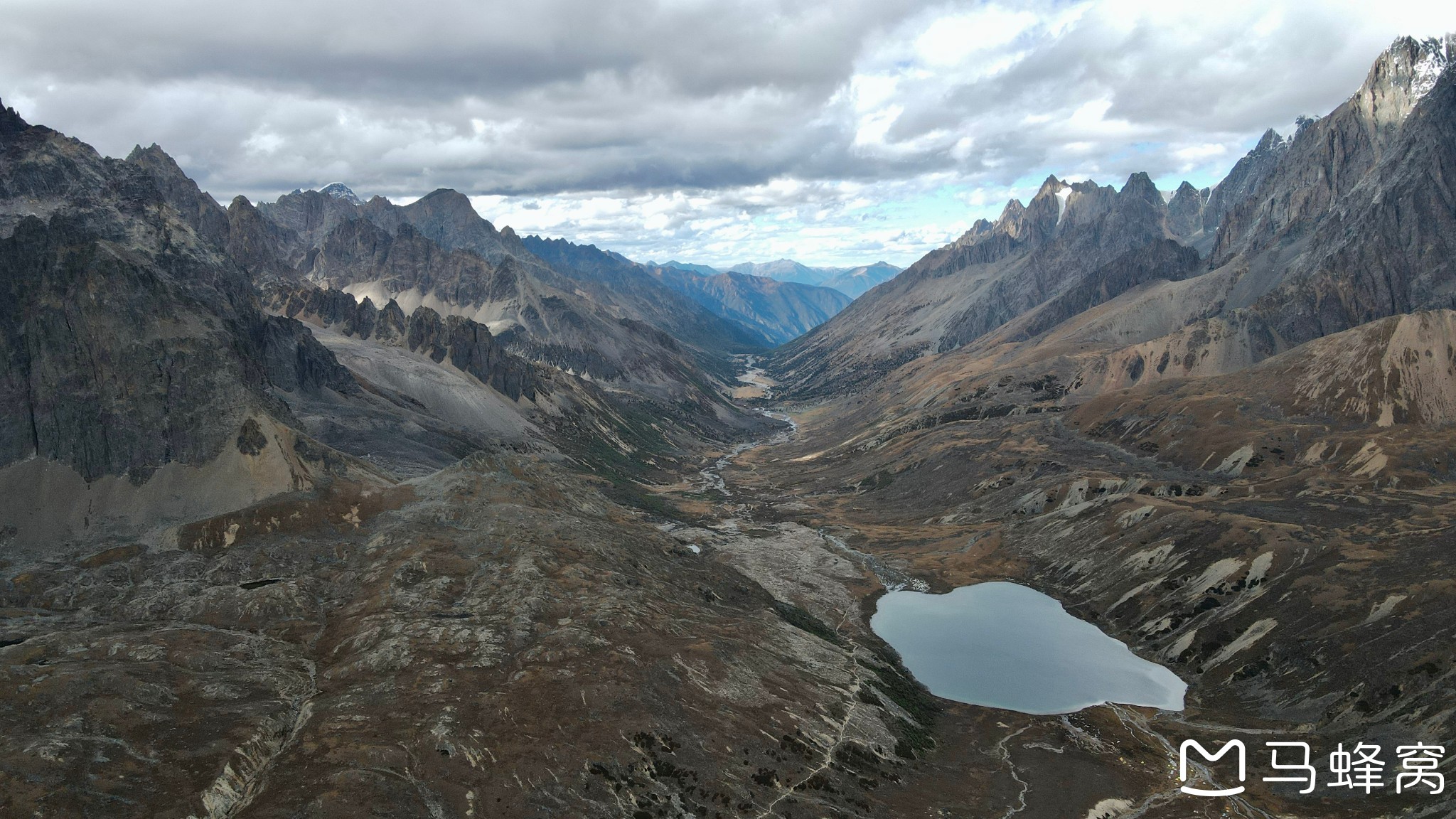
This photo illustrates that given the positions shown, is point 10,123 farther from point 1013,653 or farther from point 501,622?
point 1013,653

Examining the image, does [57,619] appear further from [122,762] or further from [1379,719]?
[1379,719]

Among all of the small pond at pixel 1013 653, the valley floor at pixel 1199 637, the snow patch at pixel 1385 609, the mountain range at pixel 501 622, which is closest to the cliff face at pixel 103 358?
the mountain range at pixel 501 622

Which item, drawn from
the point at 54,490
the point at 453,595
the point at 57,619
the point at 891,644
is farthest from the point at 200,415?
the point at 891,644

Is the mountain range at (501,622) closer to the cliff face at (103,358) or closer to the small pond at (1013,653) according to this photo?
the cliff face at (103,358)

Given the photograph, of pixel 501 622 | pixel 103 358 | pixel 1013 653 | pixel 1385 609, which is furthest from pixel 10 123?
pixel 1385 609

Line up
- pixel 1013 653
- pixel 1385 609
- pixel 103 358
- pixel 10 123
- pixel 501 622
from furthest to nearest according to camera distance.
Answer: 1. pixel 10 123
2. pixel 1013 653
3. pixel 103 358
4. pixel 1385 609
5. pixel 501 622

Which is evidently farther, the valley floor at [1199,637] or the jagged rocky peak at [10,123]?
the jagged rocky peak at [10,123]

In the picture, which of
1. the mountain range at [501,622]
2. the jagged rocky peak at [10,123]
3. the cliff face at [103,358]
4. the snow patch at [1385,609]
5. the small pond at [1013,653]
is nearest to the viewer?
the mountain range at [501,622]

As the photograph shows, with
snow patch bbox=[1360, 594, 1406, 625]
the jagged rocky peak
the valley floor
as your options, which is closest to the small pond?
the valley floor

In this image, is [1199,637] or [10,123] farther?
[10,123]
